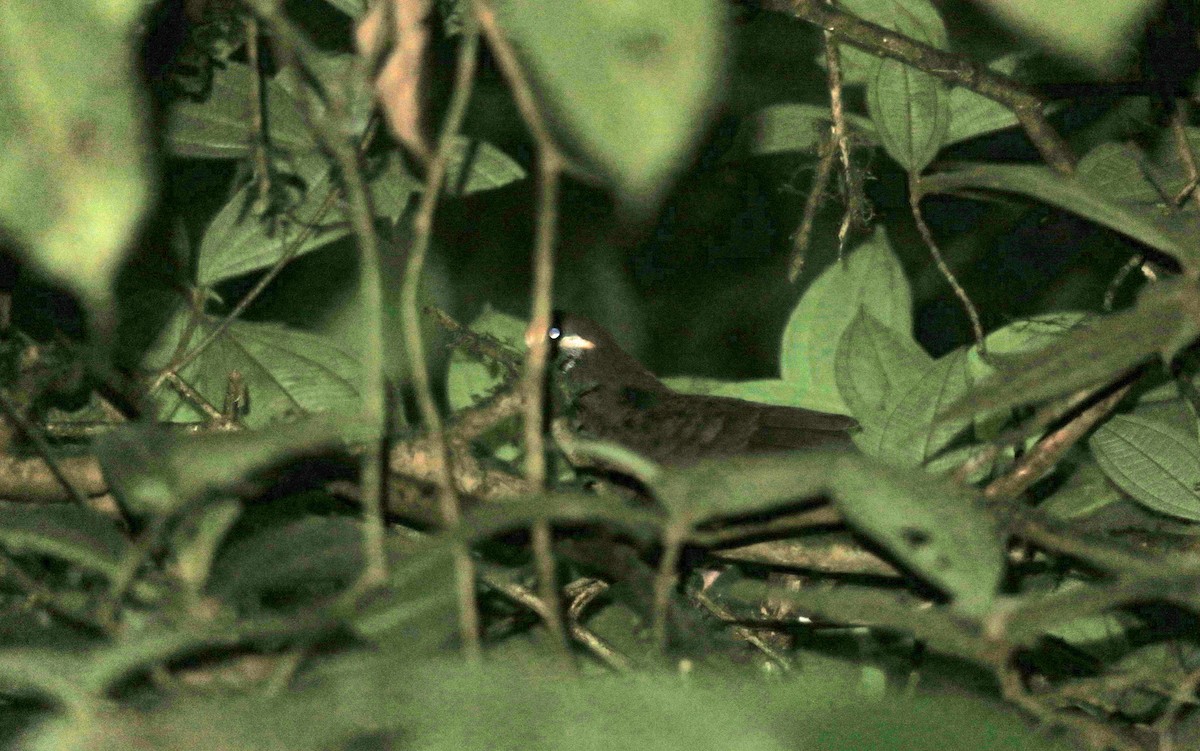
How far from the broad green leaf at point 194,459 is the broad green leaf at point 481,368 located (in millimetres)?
1233

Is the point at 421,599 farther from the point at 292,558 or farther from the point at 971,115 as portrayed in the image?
the point at 971,115

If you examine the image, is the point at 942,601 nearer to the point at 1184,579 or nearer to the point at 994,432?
the point at 994,432

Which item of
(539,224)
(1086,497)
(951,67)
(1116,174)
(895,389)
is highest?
(539,224)

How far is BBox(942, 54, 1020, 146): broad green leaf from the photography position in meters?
1.80

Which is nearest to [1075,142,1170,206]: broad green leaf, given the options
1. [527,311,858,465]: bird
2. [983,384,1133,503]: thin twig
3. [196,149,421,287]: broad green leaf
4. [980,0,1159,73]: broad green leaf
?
[983,384,1133,503]: thin twig

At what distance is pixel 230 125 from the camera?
168 centimetres

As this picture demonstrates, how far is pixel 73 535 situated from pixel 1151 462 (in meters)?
1.19

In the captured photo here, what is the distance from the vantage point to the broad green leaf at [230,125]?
5.42 ft

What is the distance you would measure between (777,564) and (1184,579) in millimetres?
995

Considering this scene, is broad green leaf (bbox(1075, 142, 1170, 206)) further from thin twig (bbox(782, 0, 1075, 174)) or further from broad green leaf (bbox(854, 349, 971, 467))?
broad green leaf (bbox(854, 349, 971, 467))

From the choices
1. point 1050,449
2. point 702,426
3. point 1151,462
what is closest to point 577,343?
point 702,426

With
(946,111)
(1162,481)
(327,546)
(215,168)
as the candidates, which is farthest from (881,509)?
(215,168)

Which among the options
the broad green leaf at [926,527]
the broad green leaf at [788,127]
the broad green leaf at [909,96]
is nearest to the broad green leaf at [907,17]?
the broad green leaf at [909,96]

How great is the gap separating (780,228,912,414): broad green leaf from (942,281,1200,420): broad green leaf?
4.02 feet
